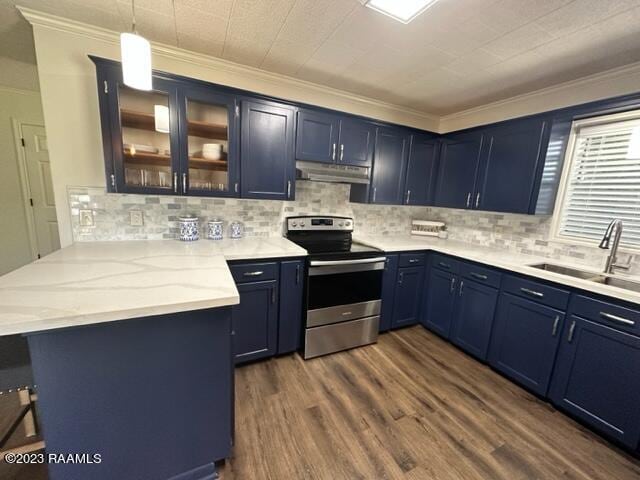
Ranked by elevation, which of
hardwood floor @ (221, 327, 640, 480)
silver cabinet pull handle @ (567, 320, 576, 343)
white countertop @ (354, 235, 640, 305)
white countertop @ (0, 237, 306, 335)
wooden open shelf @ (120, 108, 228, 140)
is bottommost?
hardwood floor @ (221, 327, 640, 480)

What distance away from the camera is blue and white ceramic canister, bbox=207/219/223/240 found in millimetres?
2266

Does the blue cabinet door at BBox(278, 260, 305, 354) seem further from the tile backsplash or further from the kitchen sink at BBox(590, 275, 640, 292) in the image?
the kitchen sink at BBox(590, 275, 640, 292)

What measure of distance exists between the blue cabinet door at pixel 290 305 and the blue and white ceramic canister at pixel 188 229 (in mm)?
796

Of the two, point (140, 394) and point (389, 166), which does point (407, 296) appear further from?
point (140, 394)

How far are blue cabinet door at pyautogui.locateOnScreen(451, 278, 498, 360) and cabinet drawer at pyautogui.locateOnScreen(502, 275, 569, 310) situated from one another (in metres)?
0.14

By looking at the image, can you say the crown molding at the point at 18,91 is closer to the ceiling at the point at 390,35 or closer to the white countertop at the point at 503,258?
the ceiling at the point at 390,35

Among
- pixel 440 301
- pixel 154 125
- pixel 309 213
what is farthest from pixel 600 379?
pixel 154 125

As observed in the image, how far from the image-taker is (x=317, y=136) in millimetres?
2381

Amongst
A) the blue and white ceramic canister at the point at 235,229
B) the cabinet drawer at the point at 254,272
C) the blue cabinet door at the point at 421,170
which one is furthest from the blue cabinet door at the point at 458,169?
the blue and white ceramic canister at the point at 235,229

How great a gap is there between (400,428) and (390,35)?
2.51 m

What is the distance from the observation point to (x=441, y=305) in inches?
105

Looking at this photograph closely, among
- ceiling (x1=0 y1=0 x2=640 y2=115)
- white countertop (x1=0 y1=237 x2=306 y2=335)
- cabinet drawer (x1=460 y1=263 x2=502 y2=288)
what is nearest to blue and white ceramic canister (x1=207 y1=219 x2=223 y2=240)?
white countertop (x1=0 y1=237 x2=306 y2=335)

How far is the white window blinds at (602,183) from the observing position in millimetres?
1933

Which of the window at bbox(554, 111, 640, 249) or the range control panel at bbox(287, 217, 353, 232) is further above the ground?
the window at bbox(554, 111, 640, 249)
